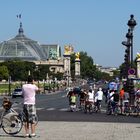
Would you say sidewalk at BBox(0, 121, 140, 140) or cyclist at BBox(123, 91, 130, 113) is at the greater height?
cyclist at BBox(123, 91, 130, 113)

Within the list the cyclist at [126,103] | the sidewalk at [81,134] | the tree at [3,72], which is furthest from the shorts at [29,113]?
A: the tree at [3,72]

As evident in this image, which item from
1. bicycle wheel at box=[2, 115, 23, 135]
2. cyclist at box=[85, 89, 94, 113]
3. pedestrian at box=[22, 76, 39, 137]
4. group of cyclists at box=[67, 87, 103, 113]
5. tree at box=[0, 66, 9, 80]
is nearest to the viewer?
pedestrian at box=[22, 76, 39, 137]

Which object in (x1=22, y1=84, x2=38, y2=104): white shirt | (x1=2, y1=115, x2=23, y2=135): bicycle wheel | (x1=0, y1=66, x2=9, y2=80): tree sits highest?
(x1=0, y1=66, x2=9, y2=80): tree

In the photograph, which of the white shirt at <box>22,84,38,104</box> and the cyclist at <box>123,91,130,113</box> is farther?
the cyclist at <box>123,91,130,113</box>

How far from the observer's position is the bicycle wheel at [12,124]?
59.6ft

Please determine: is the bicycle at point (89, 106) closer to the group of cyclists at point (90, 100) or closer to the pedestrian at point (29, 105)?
the group of cyclists at point (90, 100)

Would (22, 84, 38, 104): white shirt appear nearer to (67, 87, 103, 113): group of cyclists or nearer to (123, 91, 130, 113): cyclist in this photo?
(123, 91, 130, 113): cyclist

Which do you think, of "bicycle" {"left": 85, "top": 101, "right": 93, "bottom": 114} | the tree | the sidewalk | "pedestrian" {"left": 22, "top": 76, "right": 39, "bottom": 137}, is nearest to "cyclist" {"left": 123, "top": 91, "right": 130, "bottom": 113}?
"bicycle" {"left": 85, "top": 101, "right": 93, "bottom": 114}

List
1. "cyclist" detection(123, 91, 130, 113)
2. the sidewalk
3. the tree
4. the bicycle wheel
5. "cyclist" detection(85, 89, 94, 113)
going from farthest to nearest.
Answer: the tree
"cyclist" detection(85, 89, 94, 113)
"cyclist" detection(123, 91, 130, 113)
the bicycle wheel
the sidewalk

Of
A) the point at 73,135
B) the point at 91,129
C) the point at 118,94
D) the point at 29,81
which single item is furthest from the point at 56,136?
the point at 118,94

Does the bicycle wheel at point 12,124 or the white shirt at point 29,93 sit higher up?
the white shirt at point 29,93

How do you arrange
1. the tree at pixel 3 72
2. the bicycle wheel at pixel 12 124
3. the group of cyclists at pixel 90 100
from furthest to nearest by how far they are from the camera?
the tree at pixel 3 72
the group of cyclists at pixel 90 100
the bicycle wheel at pixel 12 124

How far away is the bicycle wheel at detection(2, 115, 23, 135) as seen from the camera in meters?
18.2

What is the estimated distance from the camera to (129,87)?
3522cm
